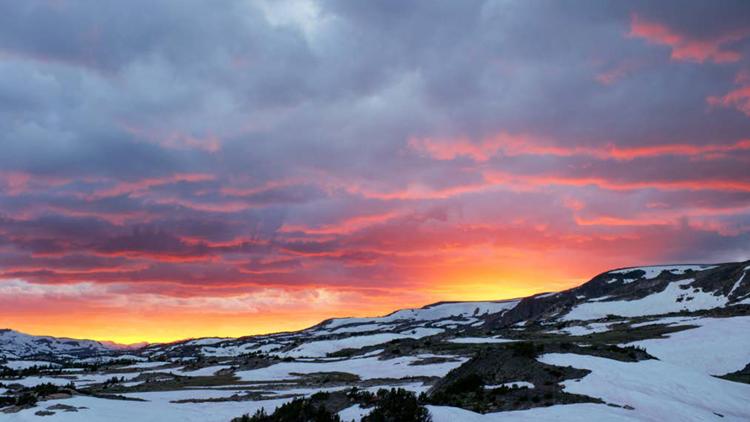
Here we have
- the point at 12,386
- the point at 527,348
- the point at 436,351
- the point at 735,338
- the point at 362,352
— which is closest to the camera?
the point at 527,348

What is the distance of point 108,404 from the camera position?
31312mm

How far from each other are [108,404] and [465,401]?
19.7 metres

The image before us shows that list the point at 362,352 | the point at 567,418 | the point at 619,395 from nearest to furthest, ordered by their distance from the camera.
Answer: the point at 567,418 < the point at 619,395 < the point at 362,352

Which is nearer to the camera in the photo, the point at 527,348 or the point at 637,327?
the point at 527,348

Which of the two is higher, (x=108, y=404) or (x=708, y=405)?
(x=108, y=404)

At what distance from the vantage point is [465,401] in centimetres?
2627

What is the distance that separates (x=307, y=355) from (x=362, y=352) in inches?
748

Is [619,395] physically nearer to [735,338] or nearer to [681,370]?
[681,370]

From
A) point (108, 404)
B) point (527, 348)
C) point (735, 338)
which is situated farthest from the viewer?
point (735, 338)

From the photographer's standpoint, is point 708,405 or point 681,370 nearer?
point 708,405

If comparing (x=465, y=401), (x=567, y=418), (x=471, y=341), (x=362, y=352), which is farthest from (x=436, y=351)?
(x=567, y=418)

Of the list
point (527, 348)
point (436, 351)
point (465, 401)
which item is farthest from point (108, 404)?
point (436, 351)

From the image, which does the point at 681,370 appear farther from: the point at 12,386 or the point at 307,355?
the point at 307,355

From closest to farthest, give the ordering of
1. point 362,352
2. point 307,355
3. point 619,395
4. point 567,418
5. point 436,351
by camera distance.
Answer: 1. point 567,418
2. point 619,395
3. point 436,351
4. point 362,352
5. point 307,355
